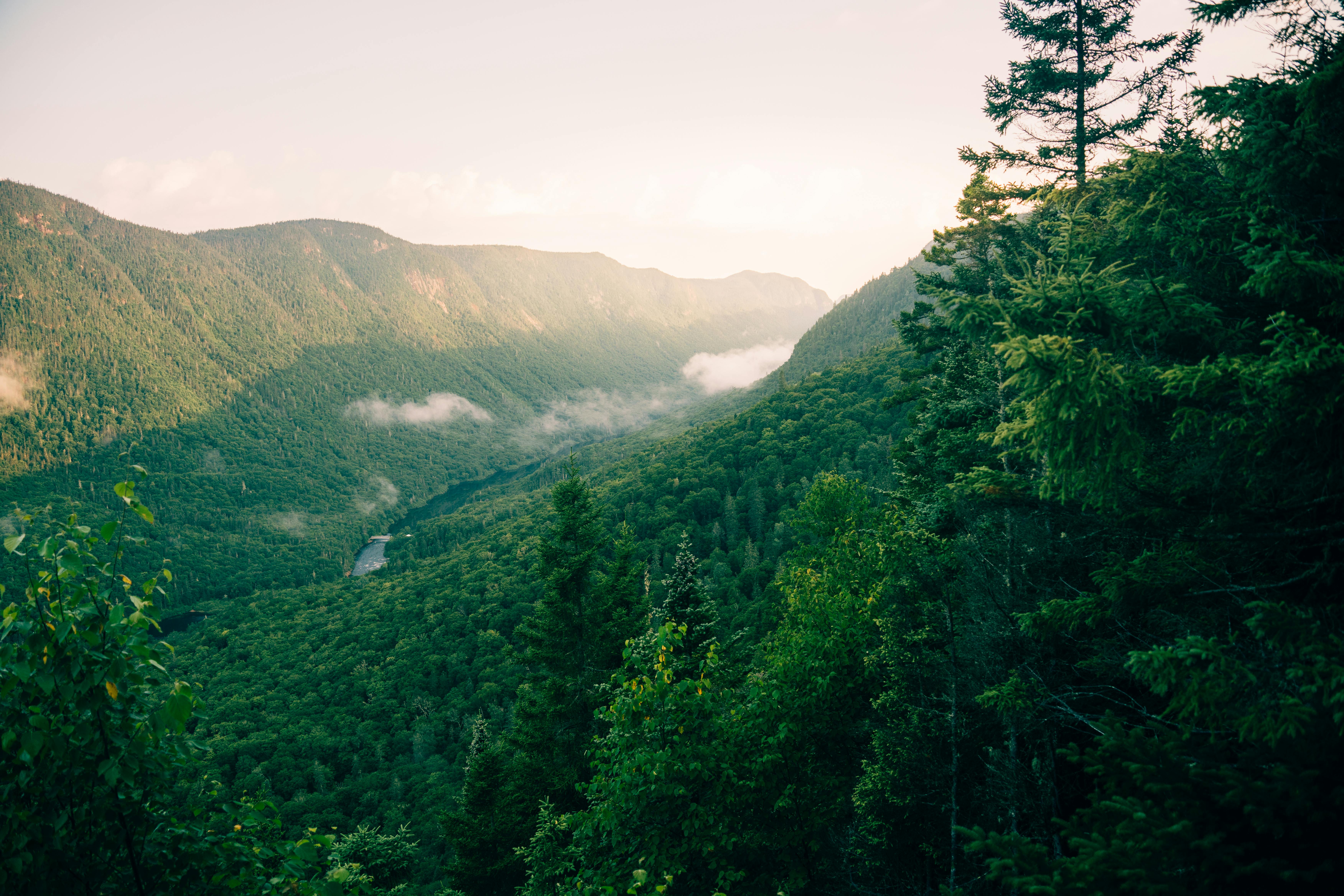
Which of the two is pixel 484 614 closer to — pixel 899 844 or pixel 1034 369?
pixel 899 844

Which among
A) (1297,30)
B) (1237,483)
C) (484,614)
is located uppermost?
(1297,30)

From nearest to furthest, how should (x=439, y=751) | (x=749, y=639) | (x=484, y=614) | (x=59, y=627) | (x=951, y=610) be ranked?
(x=59, y=627) < (x=951, y=610) < (x=749, y=639) < (x=439, y=751) < (x=484, y=614)

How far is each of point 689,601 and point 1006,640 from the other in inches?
477

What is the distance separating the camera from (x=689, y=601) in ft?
63.2

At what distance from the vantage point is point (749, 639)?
27.9m

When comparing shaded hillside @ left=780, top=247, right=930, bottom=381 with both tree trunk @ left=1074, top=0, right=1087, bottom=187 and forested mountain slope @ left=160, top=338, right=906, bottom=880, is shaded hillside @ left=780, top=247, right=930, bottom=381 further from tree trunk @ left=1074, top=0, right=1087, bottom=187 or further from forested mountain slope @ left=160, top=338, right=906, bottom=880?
tree trunk @ left=1074, top=0, right=1087, bottom=187

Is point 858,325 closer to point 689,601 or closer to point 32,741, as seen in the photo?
point 689,601

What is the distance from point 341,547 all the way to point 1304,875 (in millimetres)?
190782

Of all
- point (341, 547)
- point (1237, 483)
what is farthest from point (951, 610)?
point (341, 547)

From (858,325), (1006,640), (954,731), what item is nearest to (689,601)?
(954,731)

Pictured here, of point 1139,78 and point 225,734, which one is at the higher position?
point 1139,78

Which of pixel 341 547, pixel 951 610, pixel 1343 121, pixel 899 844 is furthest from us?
pixel 341 547

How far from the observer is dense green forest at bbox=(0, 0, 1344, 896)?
3.65 metres

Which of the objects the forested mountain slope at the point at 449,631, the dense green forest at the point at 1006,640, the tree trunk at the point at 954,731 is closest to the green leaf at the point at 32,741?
the dense green forest at the point at 1006,640
